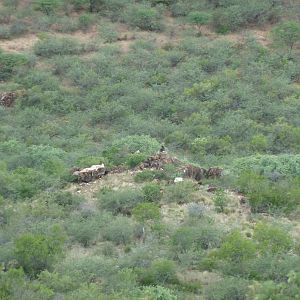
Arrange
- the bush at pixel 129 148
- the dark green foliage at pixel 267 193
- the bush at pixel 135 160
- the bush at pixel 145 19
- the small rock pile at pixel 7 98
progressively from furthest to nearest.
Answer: the bush at pixel 145 19, the small rock pile at pixel 7 98, the bush at pixel 129 148, the bush at pixel 135 160, the dark green foliage at pixel 267 193

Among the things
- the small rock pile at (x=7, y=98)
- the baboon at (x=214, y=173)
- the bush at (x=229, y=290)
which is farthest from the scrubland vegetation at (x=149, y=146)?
the baboon at (x=214, y=173)

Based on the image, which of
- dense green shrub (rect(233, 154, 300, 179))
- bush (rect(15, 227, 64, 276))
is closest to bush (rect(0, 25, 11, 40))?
dense green shrub (rect(233, 154, 300, 179))

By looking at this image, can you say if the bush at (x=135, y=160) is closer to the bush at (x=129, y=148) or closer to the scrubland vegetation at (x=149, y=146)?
the scrubland vegetation at (x=149, y=146)

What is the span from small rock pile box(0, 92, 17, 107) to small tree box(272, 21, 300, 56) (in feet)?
37.1

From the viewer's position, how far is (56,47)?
28516mm

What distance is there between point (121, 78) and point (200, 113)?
162 inches

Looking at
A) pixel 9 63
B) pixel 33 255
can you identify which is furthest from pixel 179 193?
pixel 9 63

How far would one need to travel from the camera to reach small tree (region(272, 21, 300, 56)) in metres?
28.6

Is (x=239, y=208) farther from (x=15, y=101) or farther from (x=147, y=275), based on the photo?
(x=15, y=101)

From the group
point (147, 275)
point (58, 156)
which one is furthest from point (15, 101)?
point (147, 275)

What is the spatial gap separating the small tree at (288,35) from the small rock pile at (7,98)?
1131cm

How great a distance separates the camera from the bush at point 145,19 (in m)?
30.8

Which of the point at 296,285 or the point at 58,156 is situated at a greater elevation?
the point at 296,285

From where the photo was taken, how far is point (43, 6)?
31469 millimetres
